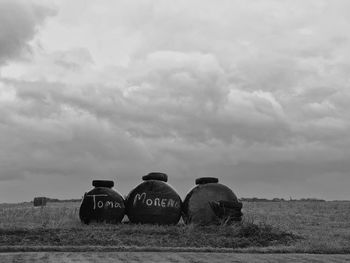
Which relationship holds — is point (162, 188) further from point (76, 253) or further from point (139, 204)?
point (76, 253)

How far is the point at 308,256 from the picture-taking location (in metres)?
15.0

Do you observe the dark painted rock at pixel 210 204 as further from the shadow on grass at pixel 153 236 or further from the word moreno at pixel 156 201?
the shadow on grass at pixel 153 236

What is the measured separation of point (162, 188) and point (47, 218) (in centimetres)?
631

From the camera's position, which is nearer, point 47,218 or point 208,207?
point 208,207

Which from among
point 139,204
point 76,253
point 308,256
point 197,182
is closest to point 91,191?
point 139,204

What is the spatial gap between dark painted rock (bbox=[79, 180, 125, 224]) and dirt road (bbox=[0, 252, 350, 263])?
26.0ft

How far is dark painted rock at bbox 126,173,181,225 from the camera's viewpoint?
22703 millimetres

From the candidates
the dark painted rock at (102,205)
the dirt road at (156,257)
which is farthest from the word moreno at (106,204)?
the dirt road at (156,257)

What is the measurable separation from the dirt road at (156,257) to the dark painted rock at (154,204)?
760cm

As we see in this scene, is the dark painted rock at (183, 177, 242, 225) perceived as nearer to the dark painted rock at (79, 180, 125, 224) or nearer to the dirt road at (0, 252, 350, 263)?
the dark painted rock at (79, 180, 125, 224)

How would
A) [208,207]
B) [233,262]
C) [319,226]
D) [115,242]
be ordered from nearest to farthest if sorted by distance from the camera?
[233,262]
[115,242]
[208,207]
[319,226]

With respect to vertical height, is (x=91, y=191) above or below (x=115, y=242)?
above

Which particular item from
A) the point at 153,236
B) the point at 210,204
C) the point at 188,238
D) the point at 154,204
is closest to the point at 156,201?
the point at 154,204

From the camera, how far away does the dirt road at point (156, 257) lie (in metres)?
13.4
